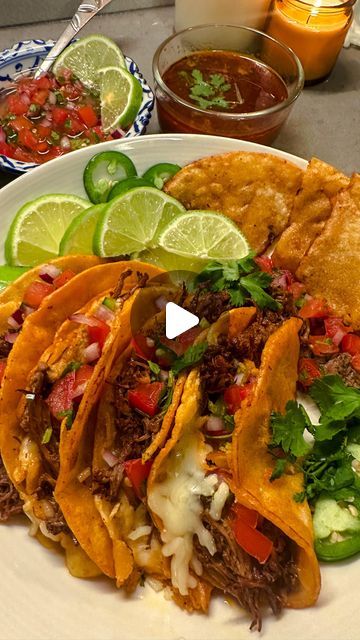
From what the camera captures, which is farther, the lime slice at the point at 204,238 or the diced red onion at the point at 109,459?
the lime slice at the point at 204,238

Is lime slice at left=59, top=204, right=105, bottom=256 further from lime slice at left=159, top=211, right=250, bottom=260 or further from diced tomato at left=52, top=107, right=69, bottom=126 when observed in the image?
diced tomato at left=52, top=107, right=69, bottom=126

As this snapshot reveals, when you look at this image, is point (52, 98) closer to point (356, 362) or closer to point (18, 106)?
point (18, 106)

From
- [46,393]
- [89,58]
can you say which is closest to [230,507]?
[46,393]

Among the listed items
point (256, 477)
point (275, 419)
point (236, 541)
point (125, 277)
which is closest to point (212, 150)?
point (125, 277)

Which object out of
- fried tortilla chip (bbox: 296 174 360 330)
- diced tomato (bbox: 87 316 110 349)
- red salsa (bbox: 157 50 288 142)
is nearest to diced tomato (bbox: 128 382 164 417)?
diced tomato (bbox: 87 316 110 349)

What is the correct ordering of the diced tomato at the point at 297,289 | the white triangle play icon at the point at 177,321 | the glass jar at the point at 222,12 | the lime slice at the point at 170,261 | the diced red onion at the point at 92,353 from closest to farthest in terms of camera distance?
1. the diced red onion at the point at 92,353
2. the white triangle play icon at the point at 177,321
3. the lime slice at the point at 170,261
4. the diced tomato at the point at 297,289
5. the glass jar at the point at 222,12

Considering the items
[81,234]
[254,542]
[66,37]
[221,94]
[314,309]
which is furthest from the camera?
[66,37]

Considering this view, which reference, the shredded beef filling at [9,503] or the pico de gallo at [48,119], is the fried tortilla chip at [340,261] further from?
the shredded beef filling at [9,503]

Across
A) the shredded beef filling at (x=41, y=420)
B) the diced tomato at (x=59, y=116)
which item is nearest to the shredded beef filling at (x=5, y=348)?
the shredded beef filling at (x=41, y=420)
